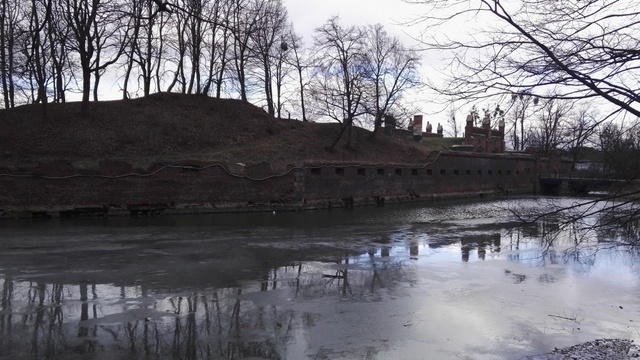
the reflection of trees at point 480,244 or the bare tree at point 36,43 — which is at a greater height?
the bare tree at point 36,43

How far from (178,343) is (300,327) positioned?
5.14 feet

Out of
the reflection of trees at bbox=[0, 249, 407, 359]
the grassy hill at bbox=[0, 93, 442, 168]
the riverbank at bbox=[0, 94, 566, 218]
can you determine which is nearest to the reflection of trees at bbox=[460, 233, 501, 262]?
the reflection of trees at bbox=[0, 249, 407, 359]

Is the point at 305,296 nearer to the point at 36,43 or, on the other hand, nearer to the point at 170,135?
the point at 36,43

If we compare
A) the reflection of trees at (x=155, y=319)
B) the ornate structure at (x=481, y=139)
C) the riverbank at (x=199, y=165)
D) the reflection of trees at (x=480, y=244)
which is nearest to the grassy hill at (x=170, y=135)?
the riverbank at (x=199, y=165)

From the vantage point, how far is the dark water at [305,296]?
→ 5.58 meters

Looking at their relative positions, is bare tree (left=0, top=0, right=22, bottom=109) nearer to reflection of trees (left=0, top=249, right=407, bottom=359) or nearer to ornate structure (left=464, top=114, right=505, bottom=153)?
reflection of trees (left=0, top=249, right=407, bottom=359)

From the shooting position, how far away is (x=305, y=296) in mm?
7828

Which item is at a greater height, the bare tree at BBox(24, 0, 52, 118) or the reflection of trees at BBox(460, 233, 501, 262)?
the bare tree at BBox(24, 0, 52, 118)

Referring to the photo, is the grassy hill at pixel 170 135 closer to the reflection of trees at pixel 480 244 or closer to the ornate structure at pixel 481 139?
the ornate structure at pixel 481 139

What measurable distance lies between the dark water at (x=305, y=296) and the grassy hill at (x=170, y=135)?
1214 cm

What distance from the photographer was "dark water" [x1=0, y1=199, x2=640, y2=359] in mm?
5582

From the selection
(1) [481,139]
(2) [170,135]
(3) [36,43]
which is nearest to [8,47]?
(2) [170,135]

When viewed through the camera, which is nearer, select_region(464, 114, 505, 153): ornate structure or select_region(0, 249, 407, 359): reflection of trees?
select_region(0, 249, 407, 359): reflection of trees

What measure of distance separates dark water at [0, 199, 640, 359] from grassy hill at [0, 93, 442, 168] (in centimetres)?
1214
